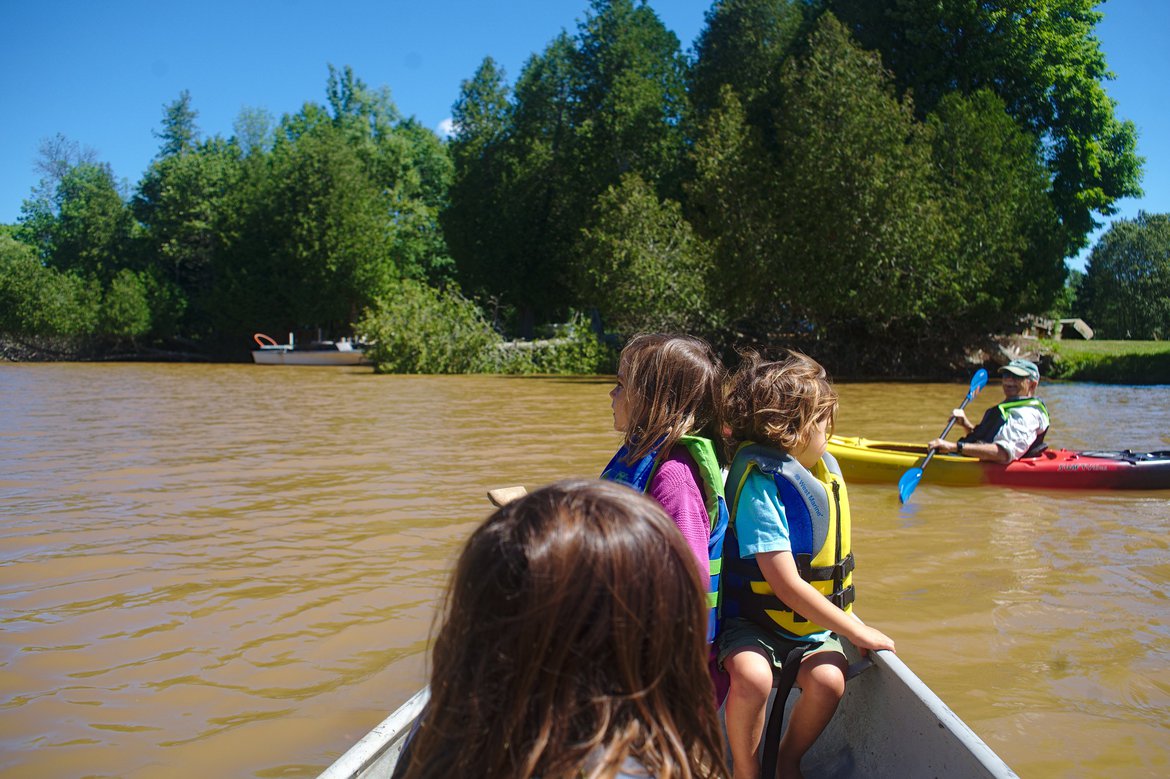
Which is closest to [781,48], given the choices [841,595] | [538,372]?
[538,372]

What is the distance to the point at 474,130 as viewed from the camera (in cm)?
3853

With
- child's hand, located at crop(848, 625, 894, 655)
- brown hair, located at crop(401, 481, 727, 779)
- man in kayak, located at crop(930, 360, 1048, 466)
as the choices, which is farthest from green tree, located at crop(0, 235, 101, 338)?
brown hair, located at crop(401, 481, 727, 779)

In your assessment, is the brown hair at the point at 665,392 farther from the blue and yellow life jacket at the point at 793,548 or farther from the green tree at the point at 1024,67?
the green tree at the point at 1024,67

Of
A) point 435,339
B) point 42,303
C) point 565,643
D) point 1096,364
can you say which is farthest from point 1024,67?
point 42,303

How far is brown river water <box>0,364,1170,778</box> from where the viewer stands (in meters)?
3.38

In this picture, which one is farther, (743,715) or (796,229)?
(796,229)

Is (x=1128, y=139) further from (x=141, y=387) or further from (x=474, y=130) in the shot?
(x=141, y=387)

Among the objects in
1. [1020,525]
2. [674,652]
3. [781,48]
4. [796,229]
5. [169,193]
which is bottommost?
[1020,525]

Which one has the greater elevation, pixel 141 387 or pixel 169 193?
pixel 169 193

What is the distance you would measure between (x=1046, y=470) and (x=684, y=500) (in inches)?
251

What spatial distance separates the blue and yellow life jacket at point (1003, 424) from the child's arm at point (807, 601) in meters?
5.68

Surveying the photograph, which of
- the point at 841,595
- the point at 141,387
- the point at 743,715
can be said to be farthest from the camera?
the point at 141,387

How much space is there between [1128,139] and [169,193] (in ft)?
119

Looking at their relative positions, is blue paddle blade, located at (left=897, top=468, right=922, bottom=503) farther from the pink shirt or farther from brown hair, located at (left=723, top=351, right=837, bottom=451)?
the pink shirt
